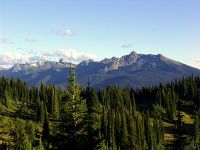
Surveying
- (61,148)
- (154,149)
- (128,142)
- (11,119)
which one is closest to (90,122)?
(61,148)

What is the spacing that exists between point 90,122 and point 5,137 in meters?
122

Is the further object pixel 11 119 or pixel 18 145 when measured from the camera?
pixel 11 119

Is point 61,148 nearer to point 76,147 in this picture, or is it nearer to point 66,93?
point 76,147

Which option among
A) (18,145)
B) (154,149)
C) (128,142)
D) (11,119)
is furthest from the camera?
(11,119)

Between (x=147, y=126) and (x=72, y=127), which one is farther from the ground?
(x=72, y=127)

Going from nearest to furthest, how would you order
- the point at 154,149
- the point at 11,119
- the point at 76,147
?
the point at 76,147
the point at 154,149
the point at 11,119

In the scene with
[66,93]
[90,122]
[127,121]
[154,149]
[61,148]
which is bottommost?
[154,149]

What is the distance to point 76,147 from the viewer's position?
1154 inches

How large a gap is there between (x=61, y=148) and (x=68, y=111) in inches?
116

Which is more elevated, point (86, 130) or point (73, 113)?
point (73, 113)

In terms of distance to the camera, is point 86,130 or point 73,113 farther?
point 73,113

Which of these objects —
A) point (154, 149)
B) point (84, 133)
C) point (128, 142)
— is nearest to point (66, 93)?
point (84, 133)

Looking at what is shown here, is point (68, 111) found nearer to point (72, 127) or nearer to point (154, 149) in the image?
point (72, 127)

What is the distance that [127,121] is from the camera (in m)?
148
